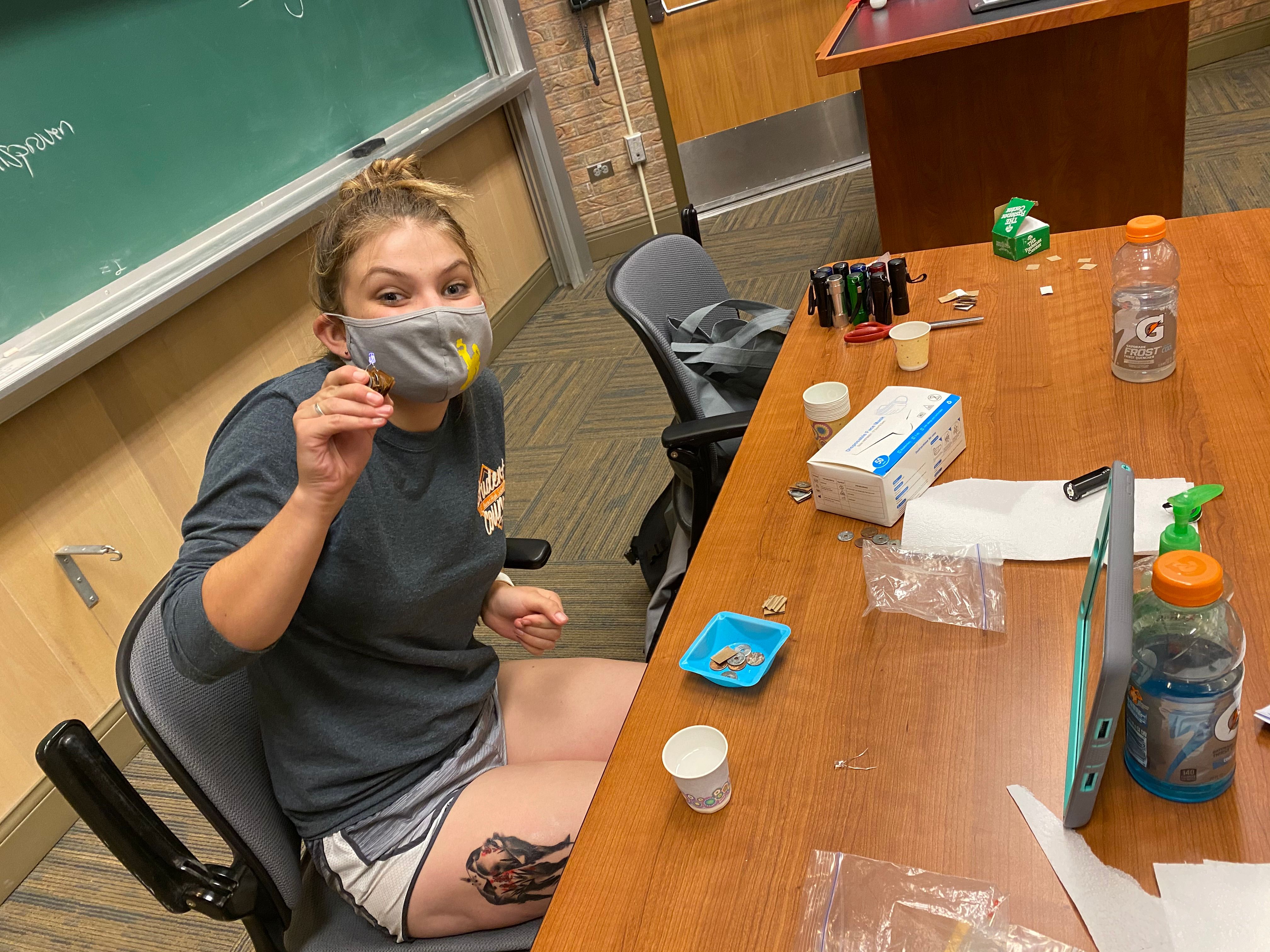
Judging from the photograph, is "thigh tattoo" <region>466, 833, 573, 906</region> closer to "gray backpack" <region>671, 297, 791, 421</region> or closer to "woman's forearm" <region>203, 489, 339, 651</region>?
"woman's forearm" <region>203, 489, 339, 651</region>

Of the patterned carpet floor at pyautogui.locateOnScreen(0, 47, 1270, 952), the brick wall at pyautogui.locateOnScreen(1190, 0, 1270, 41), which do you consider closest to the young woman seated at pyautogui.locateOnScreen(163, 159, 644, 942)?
the patterned carpet floor at pyautogui.locateOnScreen(0, 47, 1270, 952)

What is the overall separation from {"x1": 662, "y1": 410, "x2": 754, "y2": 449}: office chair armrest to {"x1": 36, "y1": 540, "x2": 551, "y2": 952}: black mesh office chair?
2.55 ft

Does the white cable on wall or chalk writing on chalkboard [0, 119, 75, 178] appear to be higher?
chalk writing on chalkboard [0, 119, 75, 178]

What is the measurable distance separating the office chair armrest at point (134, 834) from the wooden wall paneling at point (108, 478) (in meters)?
1.23

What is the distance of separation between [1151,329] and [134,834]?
1382 millimetres

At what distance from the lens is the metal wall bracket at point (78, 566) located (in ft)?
6.59

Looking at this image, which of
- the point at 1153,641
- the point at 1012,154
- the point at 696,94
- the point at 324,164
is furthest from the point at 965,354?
the point at 696,94

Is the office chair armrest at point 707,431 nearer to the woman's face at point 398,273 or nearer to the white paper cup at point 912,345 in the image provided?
the white paper cup at point 912,345

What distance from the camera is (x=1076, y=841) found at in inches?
28.6

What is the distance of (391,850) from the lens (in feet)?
3.46

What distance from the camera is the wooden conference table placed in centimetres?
73

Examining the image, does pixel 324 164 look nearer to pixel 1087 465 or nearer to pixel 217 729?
pixel 217 729

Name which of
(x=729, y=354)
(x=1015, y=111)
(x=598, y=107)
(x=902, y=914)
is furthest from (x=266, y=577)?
(x=598, y=107)

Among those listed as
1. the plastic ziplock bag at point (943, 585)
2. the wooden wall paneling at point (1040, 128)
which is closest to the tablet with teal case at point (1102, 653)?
the plastic ziplock bag at point (943, 585)
